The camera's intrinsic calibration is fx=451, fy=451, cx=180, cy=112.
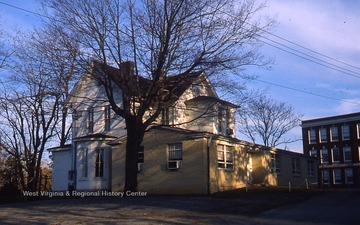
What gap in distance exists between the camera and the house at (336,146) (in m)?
64.3

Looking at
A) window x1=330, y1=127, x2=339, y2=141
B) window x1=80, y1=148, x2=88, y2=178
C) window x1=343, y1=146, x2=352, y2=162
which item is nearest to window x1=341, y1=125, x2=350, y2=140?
window x1=330, y1=127, x2=339, y2=141

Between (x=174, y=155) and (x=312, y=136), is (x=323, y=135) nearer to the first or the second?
(x=312, y=136)

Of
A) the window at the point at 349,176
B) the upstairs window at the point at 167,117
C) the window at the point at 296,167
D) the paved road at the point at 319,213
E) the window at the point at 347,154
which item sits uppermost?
the upstairs window at the point at 167,117

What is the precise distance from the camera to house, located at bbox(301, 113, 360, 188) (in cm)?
6431

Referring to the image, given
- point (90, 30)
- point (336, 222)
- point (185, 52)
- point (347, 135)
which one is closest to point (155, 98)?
point (185, 52)

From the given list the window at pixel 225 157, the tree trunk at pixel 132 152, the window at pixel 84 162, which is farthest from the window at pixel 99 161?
the window at pixel 225 157

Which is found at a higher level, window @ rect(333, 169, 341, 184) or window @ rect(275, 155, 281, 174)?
window @ rect(275, 155, 281, 174)

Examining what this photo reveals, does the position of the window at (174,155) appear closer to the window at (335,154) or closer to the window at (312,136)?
the window at (335,154)

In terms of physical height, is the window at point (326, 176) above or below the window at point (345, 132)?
below

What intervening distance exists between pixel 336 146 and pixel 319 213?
5096 cm

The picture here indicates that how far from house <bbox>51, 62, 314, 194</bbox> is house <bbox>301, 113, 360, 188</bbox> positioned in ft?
103

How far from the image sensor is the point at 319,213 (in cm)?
1833

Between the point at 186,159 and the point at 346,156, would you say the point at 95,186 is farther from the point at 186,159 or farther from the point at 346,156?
the point at 346,156

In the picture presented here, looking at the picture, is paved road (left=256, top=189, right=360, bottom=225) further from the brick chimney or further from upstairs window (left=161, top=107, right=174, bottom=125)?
upstairs window (left=161, top=107, right=174, bottom=125)
